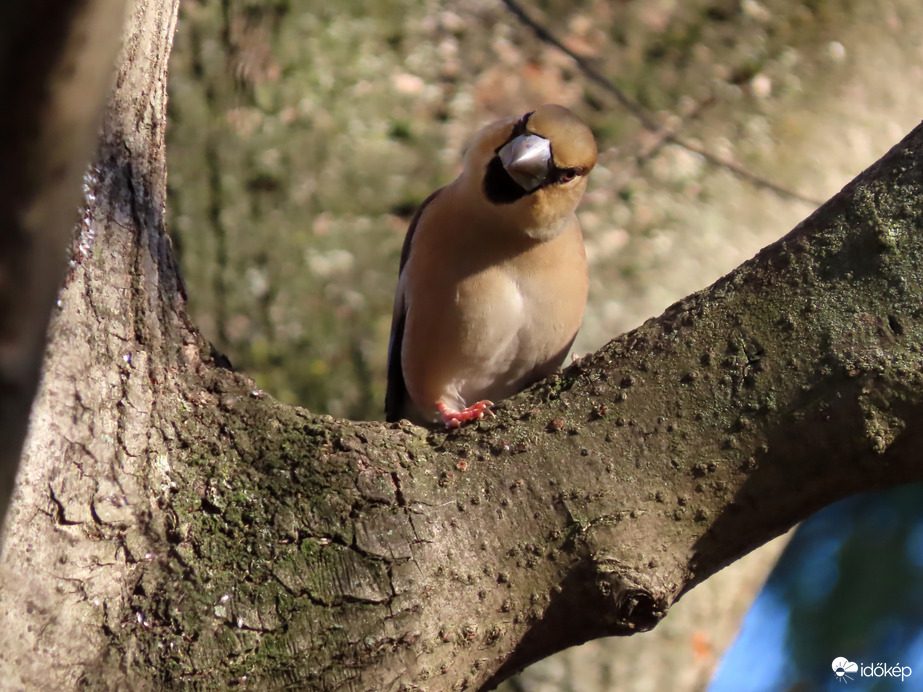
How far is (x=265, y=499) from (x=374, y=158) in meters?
2.60

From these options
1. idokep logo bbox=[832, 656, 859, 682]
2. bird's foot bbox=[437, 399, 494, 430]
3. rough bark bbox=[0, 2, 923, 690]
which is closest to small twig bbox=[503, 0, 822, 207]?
bird's foot bbox=[437, 399, 494, 430]

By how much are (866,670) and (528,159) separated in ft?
14.4

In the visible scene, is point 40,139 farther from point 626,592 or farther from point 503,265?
point 503,265

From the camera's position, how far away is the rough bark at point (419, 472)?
69.1 inches

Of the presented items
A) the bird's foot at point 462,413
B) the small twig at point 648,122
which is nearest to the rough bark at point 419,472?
the bird's foot at point 462,413

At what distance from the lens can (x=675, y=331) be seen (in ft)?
6.72

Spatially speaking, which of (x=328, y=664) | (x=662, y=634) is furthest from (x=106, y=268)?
(x=662, y=634)

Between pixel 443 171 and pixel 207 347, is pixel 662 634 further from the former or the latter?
pixel 207 347

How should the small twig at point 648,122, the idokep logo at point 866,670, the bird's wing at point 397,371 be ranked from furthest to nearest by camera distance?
1. the idokep logo at point 866,670
2. the small twig at point 648,122
3. the bird's wing at point 397,371

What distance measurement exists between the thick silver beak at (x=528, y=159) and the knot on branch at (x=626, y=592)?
4.93ft

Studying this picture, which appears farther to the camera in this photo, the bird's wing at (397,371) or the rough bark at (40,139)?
the bird's wing at (397,371)

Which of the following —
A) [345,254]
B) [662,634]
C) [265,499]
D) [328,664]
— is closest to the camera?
[328,664]

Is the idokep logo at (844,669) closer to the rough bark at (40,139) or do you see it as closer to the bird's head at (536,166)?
the bird's head at (536,166)

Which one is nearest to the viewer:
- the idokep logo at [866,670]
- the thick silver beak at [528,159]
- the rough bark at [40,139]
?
the rough bark at [40,139]
